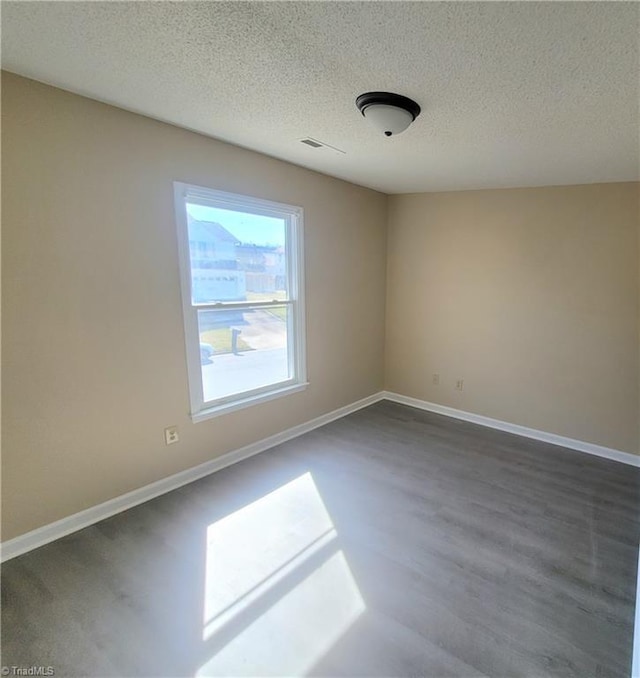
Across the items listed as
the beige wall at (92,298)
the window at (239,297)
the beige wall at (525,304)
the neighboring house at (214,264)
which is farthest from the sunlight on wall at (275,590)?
the beige wall at (525,304)

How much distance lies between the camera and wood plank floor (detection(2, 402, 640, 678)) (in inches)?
59.2

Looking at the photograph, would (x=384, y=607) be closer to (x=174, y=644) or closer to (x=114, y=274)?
(x=174, y=644)

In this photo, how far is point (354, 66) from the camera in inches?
59.7

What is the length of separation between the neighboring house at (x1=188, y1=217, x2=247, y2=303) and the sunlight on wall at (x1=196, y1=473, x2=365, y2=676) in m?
1.51

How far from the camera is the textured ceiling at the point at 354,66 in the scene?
4.00ft

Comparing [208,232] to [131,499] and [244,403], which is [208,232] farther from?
[131,499]

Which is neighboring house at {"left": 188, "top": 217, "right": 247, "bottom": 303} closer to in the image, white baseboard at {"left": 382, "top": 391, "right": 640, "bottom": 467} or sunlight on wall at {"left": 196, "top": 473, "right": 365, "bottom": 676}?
sunlight on wall at {"left": 196, "top": 473, "right": 365, "bottom": 676}

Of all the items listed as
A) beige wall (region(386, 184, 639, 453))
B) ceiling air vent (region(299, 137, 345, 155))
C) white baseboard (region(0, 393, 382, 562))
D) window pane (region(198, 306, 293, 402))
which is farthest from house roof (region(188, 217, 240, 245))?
beige wall (region(386, 184, 639, 453))

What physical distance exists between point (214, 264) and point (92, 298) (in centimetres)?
86

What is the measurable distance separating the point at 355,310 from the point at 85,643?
322 cm

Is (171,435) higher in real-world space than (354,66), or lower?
lower

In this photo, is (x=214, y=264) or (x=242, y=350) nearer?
(x=214, y=264)

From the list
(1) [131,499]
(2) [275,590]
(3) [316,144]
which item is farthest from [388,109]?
(1) [131,499]

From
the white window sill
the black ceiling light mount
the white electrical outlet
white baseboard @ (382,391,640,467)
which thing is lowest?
white baseboard @ (382,391,640,467)
